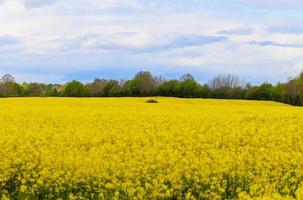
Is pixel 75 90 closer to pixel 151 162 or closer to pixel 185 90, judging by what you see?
pixel 185 90

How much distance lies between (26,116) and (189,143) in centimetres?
1012

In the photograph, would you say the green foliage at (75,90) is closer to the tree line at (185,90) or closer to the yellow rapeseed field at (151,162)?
the tree line at (185,90)

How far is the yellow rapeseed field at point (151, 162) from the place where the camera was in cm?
1095

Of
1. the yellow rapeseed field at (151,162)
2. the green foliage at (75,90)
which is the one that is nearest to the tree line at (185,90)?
the green foliage at (75,90)

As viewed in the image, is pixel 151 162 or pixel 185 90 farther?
pixel 185 90

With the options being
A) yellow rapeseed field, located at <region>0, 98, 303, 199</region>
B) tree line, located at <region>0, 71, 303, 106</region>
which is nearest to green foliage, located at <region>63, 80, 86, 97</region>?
tree line, located at <region>0, 71, 303, 106</region>

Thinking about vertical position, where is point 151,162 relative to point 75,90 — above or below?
below

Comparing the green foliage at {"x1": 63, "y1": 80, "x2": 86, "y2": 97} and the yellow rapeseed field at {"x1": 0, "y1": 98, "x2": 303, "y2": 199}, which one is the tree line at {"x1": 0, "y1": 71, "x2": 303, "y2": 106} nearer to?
the green foliage at {"x1": 63, "y1": 80, "x2": 86, "y2": 97}

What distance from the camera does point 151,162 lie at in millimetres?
12727

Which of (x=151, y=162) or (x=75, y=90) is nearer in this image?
(x=151, y=162)

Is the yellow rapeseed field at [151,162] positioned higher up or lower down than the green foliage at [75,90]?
lower down

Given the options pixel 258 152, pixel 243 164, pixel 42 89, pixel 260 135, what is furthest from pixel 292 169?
pixel 42 89

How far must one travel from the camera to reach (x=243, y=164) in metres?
13.1

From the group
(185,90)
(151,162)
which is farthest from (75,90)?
(151,162)
